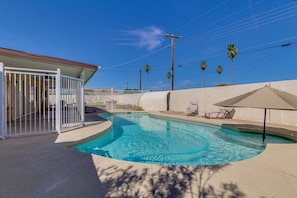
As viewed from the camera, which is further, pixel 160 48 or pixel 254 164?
pixel 160 48

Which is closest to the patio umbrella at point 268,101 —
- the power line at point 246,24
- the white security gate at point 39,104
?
the white security gate at point 39,104

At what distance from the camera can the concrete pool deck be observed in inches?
82.6

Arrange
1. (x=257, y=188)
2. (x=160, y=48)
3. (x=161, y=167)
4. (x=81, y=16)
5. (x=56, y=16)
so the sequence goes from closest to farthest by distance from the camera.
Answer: (x=257, y=188) → (x=161, y=167) → (x=56, y=16) → (x=81, y=16) → (x=160, y=48)

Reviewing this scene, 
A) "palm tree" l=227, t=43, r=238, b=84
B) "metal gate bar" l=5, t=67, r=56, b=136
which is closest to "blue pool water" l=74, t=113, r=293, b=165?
"metal gate bar" l=5, t=67, r=56, b=136

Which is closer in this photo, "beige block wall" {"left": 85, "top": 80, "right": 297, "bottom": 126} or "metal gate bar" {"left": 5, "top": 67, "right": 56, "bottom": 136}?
"metal gate bar" {"left": 5, "top": 67, "right": 56, "bottom": 136}

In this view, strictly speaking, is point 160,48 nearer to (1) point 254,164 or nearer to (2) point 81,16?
(2) point 81,16

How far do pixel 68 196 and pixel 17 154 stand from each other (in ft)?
7.61

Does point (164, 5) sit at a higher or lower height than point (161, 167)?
higher

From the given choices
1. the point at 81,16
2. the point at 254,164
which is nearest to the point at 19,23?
the point at 81,16

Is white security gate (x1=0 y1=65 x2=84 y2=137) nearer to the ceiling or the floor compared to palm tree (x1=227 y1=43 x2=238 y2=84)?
nearer to the floor

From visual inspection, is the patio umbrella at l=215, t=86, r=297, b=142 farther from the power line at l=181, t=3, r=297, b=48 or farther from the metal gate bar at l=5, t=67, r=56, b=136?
the power line at l=181, t=3, r=297, b=48

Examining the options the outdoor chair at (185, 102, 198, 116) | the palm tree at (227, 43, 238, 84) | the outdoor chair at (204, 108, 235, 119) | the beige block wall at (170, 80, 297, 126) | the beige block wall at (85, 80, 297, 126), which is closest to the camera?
the beige block wall at (170, 80, 297, 126)

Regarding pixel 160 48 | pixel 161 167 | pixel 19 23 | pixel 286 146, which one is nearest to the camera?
pixel 161 167

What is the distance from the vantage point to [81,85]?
267 inches
